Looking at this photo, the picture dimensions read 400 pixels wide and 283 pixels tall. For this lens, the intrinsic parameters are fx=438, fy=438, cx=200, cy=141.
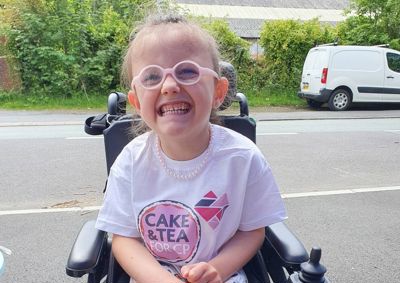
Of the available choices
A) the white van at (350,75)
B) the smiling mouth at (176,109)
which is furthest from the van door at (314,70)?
the smiling mouth at (176,109)

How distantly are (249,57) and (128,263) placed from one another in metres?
14.2

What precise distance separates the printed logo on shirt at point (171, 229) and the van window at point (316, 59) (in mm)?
11982

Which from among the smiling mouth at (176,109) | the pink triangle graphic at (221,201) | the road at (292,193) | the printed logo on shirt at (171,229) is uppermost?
the smiling mouth at (176,109)

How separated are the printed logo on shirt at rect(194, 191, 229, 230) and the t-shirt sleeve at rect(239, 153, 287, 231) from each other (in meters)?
0.09

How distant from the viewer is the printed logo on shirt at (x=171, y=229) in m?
1.57

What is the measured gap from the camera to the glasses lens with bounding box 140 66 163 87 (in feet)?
4.72

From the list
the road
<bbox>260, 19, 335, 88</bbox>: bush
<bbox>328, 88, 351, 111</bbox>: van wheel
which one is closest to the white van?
<bbox>328, 88, 351, 111</bbox>: van wheel

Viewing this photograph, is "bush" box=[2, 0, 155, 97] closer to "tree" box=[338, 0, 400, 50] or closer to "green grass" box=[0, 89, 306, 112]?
"green grass" box=[0, 89, 306, 112]

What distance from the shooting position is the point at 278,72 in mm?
15422

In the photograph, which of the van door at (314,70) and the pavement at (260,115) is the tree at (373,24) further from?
the van door at (314,70)

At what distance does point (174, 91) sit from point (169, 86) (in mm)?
23

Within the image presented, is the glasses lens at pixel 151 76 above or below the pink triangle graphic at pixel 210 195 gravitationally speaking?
above

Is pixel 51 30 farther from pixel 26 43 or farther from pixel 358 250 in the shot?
Result: pixel 358 250

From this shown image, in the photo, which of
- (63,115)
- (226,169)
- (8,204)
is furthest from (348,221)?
(63,115)
